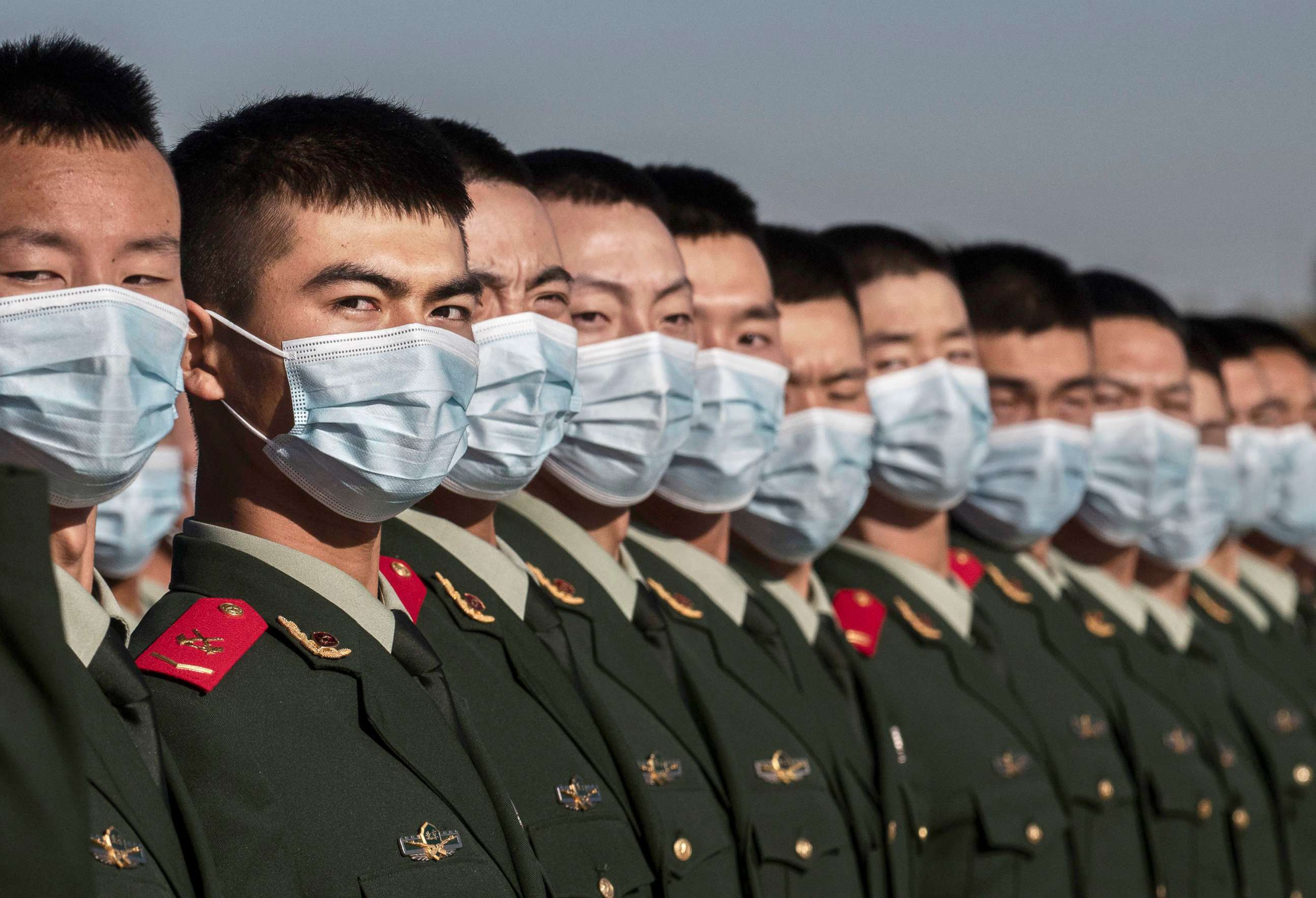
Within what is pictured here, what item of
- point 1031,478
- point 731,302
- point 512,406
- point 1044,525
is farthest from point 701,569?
point 1044,525

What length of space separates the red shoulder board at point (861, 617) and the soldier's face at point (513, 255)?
6.64 feet

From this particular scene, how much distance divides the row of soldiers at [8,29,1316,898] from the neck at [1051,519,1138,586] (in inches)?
1.3

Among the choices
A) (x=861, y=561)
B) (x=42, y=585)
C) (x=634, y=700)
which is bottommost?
(x=861, y=561)

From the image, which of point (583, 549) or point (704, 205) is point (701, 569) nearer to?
point (583, 549)

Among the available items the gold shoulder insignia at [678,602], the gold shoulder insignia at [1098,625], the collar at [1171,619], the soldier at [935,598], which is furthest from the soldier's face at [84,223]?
the collar at [1171,619]

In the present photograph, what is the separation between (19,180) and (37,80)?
10.2 inches

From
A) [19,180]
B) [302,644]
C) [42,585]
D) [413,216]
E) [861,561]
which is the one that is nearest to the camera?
[42,585]

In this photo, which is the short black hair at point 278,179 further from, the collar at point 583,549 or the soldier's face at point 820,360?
the soldier's face at point 820,360

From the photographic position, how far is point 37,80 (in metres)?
3.15

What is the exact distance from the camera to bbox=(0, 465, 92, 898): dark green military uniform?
1993mm

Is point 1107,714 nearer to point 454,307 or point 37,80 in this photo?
point 454,307

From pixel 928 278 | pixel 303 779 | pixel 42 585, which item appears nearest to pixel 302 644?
pixel 303 779

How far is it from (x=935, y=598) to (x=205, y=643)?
369cm

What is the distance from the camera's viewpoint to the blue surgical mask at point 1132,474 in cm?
775
